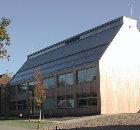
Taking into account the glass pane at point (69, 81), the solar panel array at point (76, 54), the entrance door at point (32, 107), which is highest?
the solar panel array at point (76, 54)

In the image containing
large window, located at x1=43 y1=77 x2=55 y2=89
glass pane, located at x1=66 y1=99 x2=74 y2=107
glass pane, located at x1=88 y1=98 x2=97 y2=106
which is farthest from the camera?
large window, located at x1=43 y1=77 x2=55 y2=89

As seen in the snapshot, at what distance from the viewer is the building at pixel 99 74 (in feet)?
101

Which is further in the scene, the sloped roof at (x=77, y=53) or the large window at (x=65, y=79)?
the large window at (x=65, y=79)

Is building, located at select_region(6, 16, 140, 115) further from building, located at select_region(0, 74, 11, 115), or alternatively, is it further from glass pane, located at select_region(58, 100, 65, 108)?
building, located at select_region(0, 74, 11, 115)

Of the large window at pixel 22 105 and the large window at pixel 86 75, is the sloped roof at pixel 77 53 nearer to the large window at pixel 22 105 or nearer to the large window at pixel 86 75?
the large window at pixel 86 75

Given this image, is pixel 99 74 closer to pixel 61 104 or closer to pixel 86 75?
pixel 86 75

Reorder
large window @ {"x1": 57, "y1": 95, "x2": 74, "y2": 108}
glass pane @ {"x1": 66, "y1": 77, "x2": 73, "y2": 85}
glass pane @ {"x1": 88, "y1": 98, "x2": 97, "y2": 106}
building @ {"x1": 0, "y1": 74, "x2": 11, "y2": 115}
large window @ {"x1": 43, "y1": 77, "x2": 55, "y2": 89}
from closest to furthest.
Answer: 1. glass pane @ {"x1": 88, "y1": 98, "x2": 97, "y2": 106}
2. large window @ {"x1": 57, "y1": 95, "x2": 74, "y2": 108}
3. glass pane @ {"x1": 66, "y1": 77, "x2": 73, "y2": 85}
4. large window @ {"x1": 43, "y1": 77, "x2": 55, "y2": 89}
5. building @ {"x1": 0, "y1": 74, "x2": 11, "y2": 115}

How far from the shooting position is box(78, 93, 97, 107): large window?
1218 inches

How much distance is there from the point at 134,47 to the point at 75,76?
9.18 m

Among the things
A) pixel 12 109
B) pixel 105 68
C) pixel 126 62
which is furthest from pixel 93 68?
pixel 12 109

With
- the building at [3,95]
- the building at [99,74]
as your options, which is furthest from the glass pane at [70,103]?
the building at [3,95]

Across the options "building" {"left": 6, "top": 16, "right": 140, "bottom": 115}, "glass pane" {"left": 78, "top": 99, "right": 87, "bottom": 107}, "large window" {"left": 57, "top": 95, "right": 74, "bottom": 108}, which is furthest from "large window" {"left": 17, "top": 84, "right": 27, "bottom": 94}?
"glass pane" {"left": 78, "top": 99, "right": 87, "bottom": 107}

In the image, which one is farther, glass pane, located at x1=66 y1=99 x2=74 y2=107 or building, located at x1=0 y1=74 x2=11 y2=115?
building, located at x1=0 y1=74 x2=11 y2=115

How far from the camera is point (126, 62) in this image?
1326 inches
